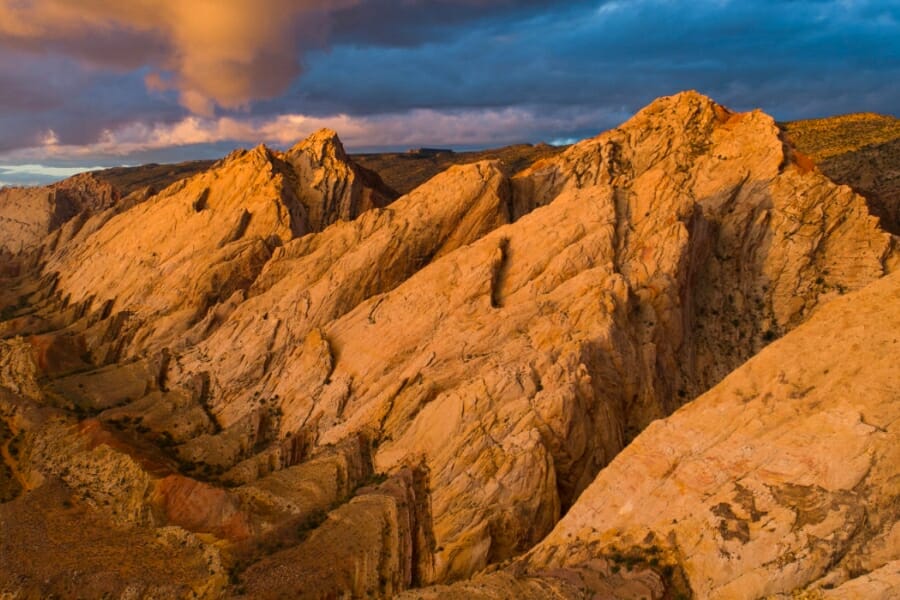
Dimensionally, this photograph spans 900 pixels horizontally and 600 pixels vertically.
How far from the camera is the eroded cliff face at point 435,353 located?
3141cm

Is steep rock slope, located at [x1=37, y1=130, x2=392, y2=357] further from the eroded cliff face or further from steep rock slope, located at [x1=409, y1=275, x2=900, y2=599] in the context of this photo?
steep rock slope, located at [x1=409, y1=275, x2=900, y2=599]

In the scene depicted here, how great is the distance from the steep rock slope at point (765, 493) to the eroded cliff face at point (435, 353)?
0.95ft

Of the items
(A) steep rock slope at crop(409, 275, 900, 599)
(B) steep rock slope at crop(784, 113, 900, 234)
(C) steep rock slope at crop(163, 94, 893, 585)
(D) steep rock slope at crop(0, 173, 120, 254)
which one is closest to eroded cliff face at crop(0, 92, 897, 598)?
(C) steep rock slope at crop(163, 94, 893, 585)

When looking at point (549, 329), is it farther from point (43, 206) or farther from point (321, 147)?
point (43, 206)

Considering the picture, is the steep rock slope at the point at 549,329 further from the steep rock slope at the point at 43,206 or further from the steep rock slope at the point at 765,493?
the steep rock slope at the point at 43,206

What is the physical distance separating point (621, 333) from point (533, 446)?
1023 centimetres

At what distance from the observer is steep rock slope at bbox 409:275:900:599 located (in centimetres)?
2225

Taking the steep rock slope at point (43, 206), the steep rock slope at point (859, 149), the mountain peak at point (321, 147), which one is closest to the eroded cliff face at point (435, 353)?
the mountain peak at point (321, 147)

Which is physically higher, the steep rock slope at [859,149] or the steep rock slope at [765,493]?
the steep rock slope at [859,149]

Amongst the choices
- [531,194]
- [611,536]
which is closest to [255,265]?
[531,194]

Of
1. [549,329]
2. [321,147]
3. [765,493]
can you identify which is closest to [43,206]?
[321,147]

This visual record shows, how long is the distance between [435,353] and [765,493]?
20237mm

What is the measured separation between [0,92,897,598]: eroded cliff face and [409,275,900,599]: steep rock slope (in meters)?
0.29

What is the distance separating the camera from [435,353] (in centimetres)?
3991
